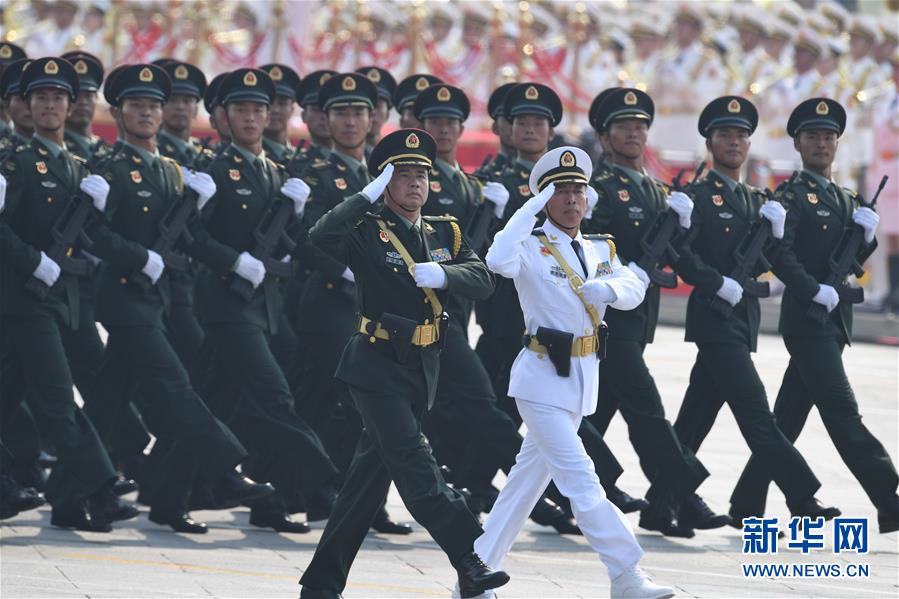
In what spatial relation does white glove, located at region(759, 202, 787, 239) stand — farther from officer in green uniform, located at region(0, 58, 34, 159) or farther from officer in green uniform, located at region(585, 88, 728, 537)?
officer in green uniform, located at region(0, 58, 34, 159)

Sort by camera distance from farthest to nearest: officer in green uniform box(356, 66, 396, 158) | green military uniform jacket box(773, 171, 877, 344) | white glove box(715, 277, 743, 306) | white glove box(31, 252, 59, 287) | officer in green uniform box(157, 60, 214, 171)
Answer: officer in green uniform box(356, 66, 396, 158)
officer in green uniform box(157, 60, 214, 171)
green military uniform jacket box(773, 171, 877, 344)
white glove box(715, 277, 743, 306)
white glove box(31, 252, 59, 287)

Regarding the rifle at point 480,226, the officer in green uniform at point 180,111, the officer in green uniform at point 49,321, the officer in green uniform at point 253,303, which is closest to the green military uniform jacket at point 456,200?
the rifle at point 480,226

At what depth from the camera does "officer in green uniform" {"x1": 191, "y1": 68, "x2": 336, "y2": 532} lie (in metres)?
9.95

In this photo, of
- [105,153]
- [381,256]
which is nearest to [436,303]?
[381,256]

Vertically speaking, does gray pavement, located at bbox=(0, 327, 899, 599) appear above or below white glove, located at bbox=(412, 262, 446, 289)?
below

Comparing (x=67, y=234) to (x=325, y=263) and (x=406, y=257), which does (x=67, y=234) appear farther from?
(x=406, y=257)

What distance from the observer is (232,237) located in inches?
401

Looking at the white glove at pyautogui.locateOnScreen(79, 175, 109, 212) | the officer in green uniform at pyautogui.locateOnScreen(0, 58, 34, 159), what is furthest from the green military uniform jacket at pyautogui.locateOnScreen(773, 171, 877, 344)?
the officer in green uniform at pyautogui.locateOnScreen(0, 58, 34, 159)

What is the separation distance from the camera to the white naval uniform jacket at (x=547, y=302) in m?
8.17

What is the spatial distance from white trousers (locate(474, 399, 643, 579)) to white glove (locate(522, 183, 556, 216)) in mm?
768

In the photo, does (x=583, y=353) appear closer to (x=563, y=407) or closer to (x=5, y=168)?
(x=563, y=407)

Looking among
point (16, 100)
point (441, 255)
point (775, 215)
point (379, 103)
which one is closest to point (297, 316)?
point (379, 103)

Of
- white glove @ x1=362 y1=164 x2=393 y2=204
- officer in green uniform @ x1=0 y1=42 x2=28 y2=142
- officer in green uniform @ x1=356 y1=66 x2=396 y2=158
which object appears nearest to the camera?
white glove @ x1=362 y1=164 x2=393 y2=204

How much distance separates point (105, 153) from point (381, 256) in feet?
9.59
